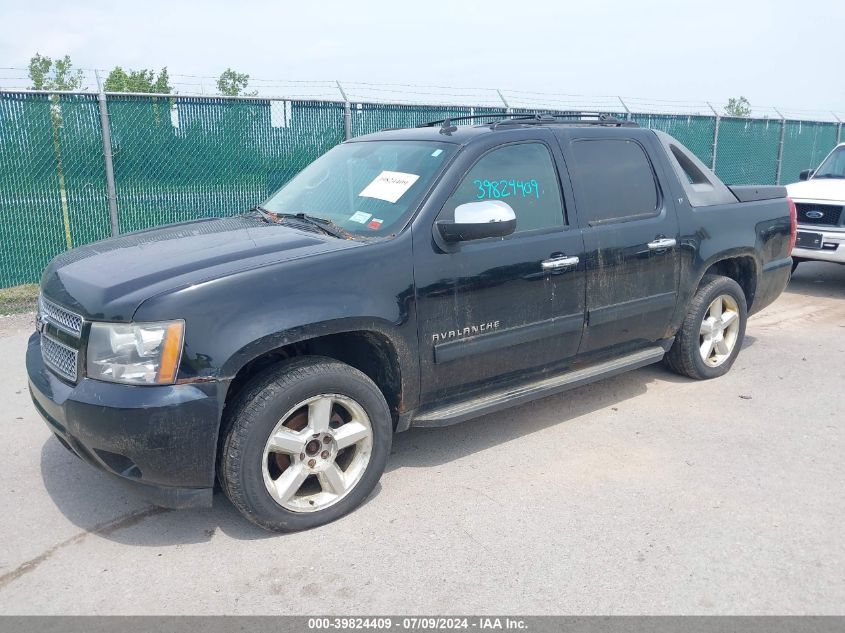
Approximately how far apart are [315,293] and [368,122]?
24.3 feet

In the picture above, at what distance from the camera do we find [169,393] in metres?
3.08

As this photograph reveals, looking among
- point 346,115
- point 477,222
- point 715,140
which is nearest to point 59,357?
point 477,222

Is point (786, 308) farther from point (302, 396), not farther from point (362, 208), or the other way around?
point (302, 396)

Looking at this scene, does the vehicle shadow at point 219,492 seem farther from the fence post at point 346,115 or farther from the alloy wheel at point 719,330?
the fence post at point 346,115

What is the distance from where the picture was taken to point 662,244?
480cm

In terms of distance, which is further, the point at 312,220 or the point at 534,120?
the point at 534,120

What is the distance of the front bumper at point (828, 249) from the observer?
8430mm

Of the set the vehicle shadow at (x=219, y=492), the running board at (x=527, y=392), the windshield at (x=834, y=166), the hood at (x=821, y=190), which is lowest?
the vehicle shadow at (x=219, y=492)

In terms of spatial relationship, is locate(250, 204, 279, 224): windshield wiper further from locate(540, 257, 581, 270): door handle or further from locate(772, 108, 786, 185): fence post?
locate(772, 108, 786, 185): fence post

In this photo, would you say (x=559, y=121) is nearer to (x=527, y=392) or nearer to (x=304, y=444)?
(x=527, y=392)

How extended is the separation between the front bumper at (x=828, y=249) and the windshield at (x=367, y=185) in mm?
6126

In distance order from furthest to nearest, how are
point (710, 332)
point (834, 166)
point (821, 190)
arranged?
1. point (834, 166)
2. point (821, 190)
3. point (710, 332)

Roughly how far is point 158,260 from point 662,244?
123 inches

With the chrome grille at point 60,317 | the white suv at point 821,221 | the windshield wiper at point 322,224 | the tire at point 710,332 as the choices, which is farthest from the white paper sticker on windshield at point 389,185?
the white suv at point 821,221
